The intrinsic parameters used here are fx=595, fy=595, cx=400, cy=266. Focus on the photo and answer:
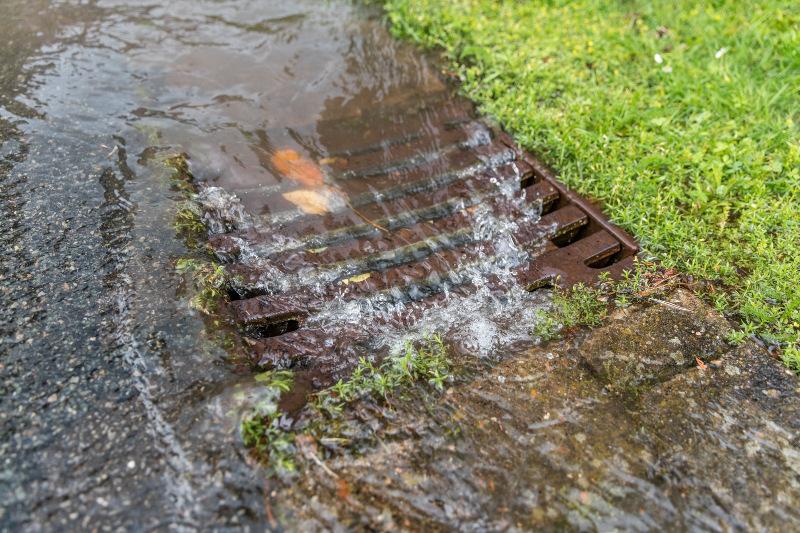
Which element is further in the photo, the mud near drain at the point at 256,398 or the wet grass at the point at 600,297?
the wet grass at the point at 600,297

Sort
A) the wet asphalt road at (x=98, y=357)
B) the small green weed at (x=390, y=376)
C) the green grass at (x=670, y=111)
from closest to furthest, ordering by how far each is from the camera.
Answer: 1. the wet asphalt road at (x=98, y=357)
2. the small green weed at (x=390, y=376)
3. the green grass at (x=670, y=111)

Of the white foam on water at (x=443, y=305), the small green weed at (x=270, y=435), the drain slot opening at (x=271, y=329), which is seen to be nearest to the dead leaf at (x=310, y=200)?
the white foam on water at (x=443, y=305)

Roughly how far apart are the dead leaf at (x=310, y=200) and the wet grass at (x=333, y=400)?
48.5 inches

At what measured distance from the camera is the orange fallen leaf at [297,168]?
4.02m

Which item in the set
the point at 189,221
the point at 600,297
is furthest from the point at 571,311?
the point at 189,221

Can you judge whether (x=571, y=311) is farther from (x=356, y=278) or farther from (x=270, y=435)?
(x=270, y=435)

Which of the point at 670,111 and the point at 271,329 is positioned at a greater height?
the point at 670,111

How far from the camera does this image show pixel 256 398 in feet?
8.27

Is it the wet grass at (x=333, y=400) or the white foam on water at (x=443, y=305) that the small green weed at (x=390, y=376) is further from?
the white foam on water at (x=443, y=305)

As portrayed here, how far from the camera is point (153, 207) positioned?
3396 mm

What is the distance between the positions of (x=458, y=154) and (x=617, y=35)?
2.28 meters

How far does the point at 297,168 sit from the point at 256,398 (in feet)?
6.59

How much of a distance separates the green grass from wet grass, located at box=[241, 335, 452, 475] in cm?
174

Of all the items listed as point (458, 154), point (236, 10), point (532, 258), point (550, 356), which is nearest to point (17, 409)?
point (550, 356)
